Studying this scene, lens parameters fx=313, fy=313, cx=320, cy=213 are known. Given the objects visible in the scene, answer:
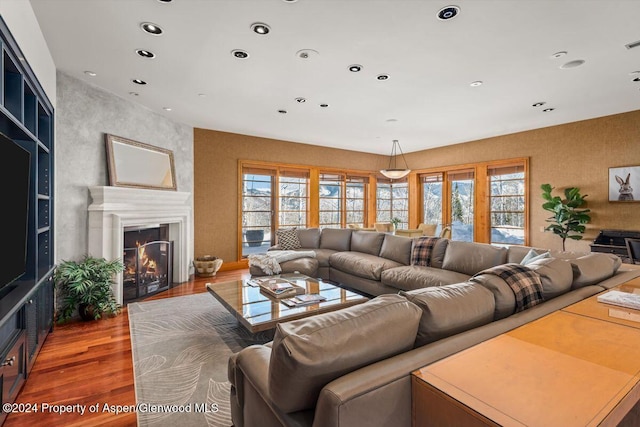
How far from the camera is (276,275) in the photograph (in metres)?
4.25

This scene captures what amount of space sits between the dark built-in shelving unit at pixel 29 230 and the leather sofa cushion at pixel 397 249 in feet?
13.0

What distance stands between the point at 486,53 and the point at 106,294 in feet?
15.6

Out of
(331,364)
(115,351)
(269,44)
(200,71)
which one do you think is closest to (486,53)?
(269,44)

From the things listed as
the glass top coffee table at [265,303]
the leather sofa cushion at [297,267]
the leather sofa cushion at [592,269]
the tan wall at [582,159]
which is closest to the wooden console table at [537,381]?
the leather sofa cushion at [592,269]

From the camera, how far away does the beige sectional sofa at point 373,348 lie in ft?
3.29

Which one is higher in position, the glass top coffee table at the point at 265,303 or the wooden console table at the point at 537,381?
Answer: the wooden console table at the point at 537,381

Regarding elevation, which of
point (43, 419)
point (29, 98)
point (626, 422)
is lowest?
point (43, 419)

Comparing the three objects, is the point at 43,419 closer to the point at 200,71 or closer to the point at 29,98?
the point at 29,98

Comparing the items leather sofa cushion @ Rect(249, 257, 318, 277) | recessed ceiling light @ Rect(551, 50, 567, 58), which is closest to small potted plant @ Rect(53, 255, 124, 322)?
leather sofa cushion @ Rect(249, 257, 318, 277)

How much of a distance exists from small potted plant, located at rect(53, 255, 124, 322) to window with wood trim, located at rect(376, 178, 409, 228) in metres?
6.42

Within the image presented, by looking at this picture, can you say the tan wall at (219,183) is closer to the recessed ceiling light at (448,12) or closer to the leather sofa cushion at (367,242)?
the leather sofa cushion at (367,242)

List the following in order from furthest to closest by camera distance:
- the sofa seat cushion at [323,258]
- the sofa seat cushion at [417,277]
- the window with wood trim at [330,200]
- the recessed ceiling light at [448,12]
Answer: the window with wood trim at [330,200]
the sofa seat cushion at [323,258]
the sofa seat cushion at [417,277]
the recessed ceiling light at [448,12]

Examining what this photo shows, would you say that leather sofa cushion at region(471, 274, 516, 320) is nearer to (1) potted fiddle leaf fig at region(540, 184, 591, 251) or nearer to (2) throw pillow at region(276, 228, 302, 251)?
(2) throw pillow at region(276, 228, 302, 251)

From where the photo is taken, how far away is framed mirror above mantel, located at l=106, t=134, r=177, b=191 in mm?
4129
